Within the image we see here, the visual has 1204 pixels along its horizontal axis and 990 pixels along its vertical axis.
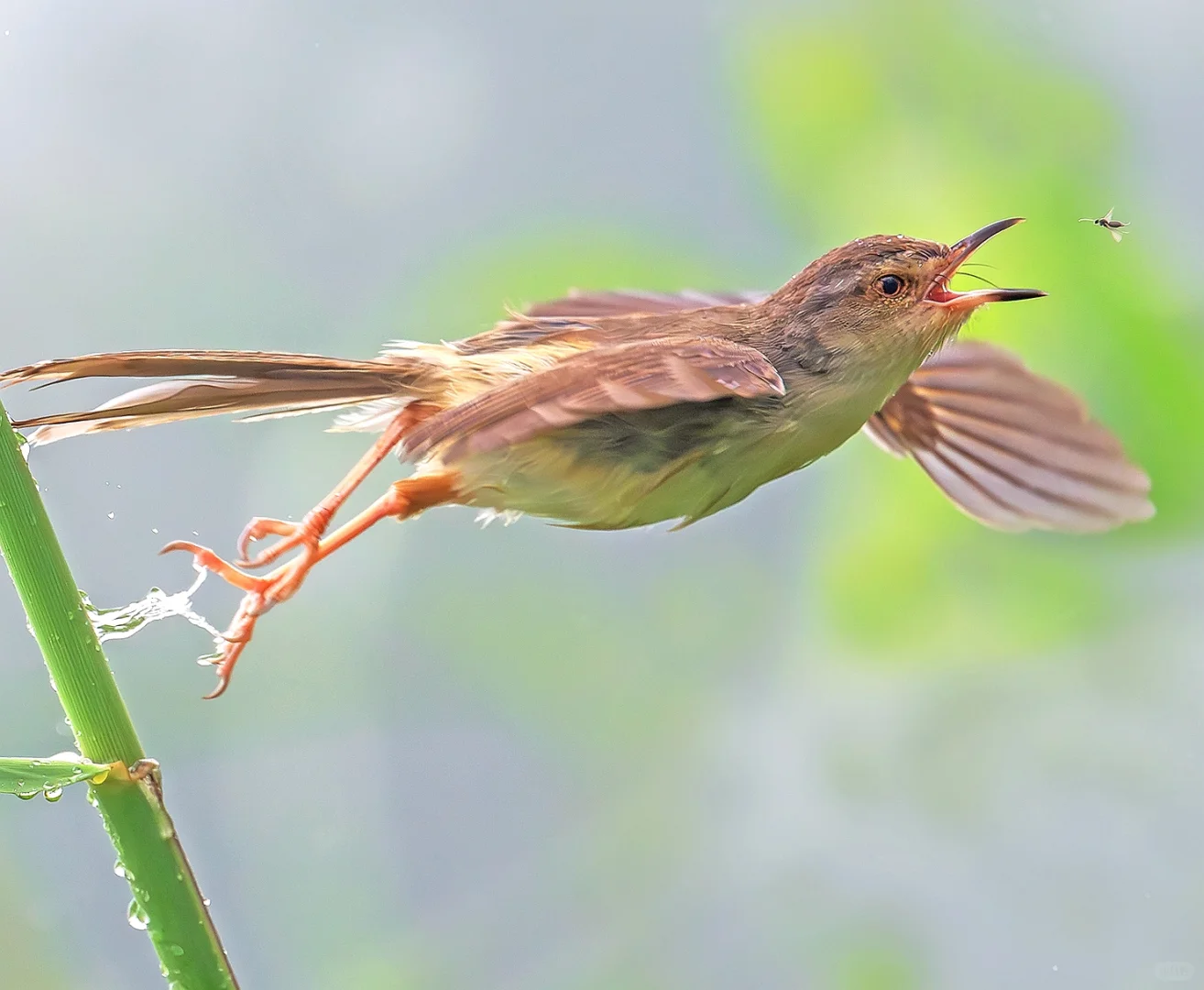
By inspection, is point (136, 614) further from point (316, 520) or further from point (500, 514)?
point (500, 514)

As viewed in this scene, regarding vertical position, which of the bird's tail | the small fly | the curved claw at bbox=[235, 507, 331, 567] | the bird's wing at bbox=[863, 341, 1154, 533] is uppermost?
the bird's tail

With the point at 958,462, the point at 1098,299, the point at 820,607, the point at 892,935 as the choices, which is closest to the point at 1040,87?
the point at 1098,299

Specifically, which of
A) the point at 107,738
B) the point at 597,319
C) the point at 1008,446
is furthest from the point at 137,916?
the point at 1008,446

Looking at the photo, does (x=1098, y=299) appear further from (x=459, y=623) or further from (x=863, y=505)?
(x=459, y=623)

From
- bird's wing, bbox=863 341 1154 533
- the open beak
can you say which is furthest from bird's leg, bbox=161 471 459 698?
bird's wing, bbox=863 341 1154 533

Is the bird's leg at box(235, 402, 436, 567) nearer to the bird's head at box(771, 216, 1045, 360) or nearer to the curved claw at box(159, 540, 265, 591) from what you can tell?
the curved claw at box(159, 540, 265, 591)

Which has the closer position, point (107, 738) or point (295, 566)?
point (107, 738)
